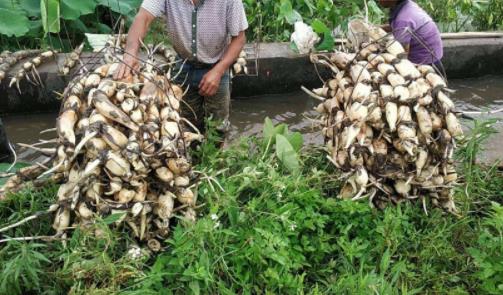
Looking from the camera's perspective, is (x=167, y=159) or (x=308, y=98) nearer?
(x=167, y=159)

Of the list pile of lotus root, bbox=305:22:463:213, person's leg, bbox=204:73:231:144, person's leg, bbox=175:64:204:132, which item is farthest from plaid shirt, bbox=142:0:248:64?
pile of lotus root, bbox=305:22:463:213

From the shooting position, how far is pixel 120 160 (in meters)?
2.25

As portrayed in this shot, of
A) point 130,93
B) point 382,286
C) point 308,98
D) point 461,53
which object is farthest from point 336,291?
point 461,53

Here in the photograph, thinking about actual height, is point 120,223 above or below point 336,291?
above

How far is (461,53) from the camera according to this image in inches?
229

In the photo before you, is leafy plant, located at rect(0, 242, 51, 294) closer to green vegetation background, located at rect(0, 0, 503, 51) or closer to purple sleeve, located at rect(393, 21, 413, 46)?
green vegetation background, located at rect(0, 0, 503, 51)

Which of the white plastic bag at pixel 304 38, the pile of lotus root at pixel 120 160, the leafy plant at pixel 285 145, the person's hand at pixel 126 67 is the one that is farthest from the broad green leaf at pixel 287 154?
the person's hand at pixel 126 67

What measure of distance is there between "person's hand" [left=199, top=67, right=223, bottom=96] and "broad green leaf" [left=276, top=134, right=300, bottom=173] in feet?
1.85

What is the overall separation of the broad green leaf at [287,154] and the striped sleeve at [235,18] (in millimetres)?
764

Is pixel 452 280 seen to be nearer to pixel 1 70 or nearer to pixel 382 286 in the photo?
pixel 382 286

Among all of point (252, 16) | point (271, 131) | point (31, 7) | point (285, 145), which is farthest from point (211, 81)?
point (31, 7)

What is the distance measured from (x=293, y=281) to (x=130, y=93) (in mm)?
1213

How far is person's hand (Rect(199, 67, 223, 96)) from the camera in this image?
327cm

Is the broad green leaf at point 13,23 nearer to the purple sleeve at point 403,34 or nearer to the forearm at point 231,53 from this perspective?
the forearm at point 231,53
